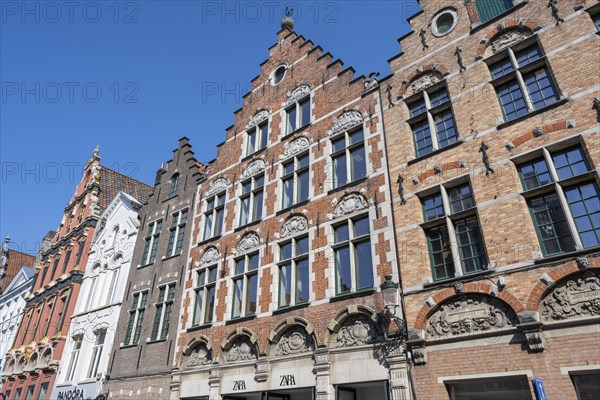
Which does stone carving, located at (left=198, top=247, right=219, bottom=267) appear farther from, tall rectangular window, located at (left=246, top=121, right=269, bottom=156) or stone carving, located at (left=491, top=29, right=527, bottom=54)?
stone carving, located at (left=491, top=29, right=527, bottom=54)

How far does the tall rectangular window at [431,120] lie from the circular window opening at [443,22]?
2.17m

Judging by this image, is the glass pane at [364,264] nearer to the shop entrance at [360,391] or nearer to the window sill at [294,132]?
the shop entrance at [360,391]

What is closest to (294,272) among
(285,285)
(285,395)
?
(285,285)

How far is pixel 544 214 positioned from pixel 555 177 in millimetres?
840

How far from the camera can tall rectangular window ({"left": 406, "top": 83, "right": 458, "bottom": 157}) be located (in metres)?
11.7

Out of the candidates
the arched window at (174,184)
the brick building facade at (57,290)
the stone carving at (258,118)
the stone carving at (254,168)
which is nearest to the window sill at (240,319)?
the stone carving at (254,168)

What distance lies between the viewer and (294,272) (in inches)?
525

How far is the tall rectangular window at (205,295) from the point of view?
50.8 feet

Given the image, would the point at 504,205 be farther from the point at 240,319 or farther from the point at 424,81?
the point at 240,319

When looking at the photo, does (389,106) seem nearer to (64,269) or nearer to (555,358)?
(555,358)

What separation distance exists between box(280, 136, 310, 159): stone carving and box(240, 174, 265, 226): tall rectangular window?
Result: 4.66ft

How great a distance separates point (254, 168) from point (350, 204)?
5.62 meters

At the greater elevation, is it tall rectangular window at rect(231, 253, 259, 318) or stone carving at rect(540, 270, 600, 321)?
tall rectangular window at rect(231, 253, 259, 318)

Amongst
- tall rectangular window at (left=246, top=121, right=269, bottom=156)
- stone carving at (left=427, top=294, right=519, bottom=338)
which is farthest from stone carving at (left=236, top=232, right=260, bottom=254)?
stone carving at (left=427, top=294, right=519, bottom=338)
